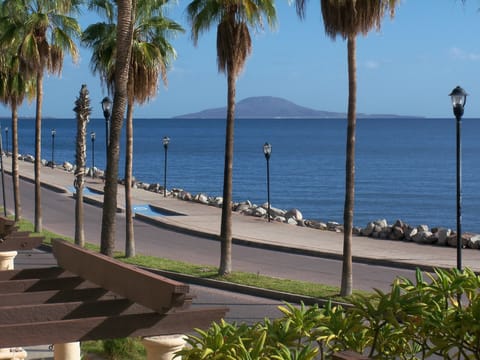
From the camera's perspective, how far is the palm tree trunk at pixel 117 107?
16902 millimetres

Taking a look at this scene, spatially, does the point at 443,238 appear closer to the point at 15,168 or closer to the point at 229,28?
the point at 229,28

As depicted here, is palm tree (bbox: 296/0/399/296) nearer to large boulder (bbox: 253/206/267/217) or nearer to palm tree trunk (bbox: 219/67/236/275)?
palm tree trunk (bbox: 219/67/236/275)

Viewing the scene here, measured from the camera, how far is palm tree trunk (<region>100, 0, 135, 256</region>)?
665 inches

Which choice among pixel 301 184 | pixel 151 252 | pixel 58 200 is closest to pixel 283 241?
pixel 151 252

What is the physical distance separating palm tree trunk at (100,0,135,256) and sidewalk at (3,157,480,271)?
31.7 feet

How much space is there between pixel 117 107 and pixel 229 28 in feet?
15.7

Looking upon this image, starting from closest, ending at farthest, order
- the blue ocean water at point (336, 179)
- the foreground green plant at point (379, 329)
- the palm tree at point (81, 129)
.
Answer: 1. the foreground green plant at point (379, 329)
2. the palm tree at point (81, 129)
3. the blue ocean water at point (336, 179)

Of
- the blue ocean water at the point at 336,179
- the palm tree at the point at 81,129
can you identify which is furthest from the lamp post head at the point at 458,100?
the blue ocean water at the point at 336,179

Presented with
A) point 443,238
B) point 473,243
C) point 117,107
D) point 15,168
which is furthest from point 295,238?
point 117,107

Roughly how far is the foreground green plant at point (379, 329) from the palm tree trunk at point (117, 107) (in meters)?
11.5

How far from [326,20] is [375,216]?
45046 millimetres

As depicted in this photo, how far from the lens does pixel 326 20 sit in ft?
60.1

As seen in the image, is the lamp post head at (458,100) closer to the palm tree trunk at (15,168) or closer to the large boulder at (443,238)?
the large boulder at (443,238)

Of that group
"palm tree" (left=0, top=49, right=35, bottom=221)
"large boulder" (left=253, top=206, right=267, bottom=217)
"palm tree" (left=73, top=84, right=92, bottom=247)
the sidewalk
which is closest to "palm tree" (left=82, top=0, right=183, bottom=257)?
"palm tree" (left=73, top=84, right=92, bottom=247)
